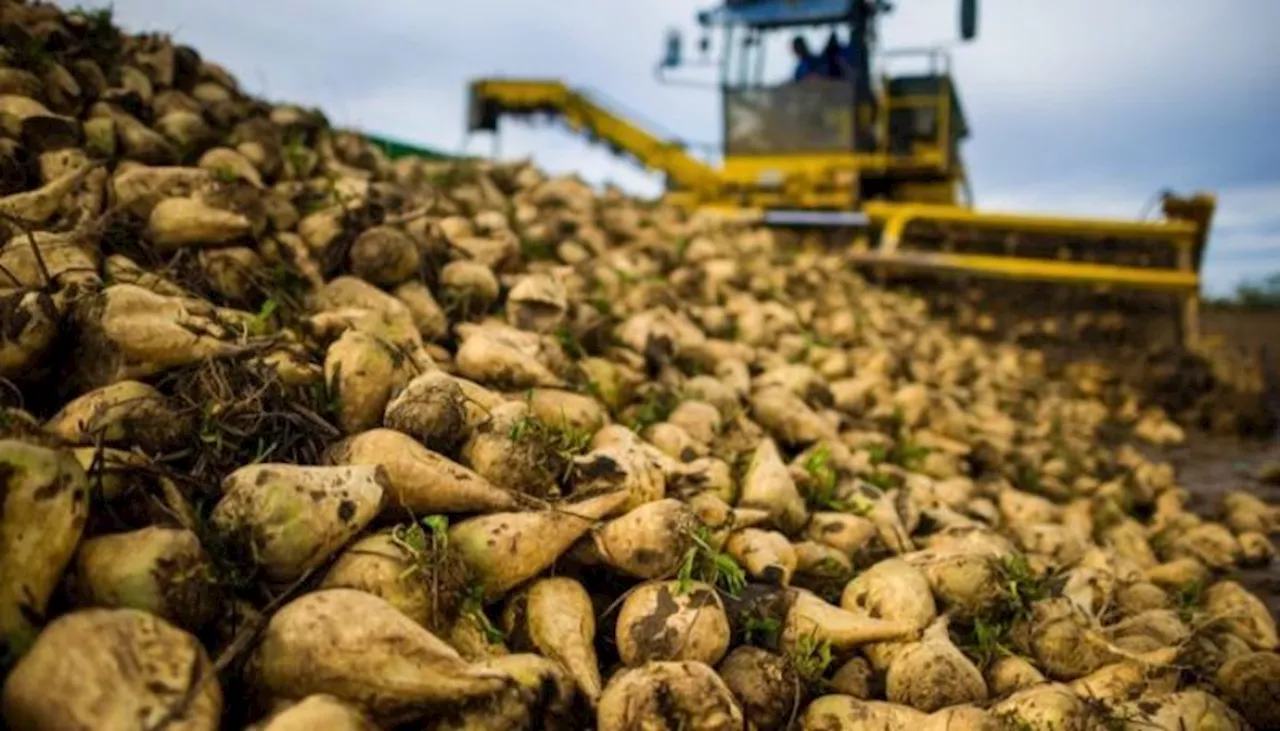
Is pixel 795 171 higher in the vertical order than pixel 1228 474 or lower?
higher

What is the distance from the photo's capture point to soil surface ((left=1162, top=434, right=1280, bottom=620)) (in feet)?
11.0

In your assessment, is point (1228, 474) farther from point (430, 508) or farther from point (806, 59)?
point (806, 59)

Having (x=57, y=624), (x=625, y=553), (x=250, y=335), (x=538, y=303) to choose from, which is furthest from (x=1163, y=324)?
(x=57, y=624)

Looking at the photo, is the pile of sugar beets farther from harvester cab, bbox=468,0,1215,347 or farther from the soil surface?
harvester cab, bbox=468,0,1215,347

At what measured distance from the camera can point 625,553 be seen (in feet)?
6.57

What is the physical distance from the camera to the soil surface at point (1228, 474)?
3.36m

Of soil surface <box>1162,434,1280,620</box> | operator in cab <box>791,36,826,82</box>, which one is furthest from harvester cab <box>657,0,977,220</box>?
soil surface <box>1162,434,1280,620</box>

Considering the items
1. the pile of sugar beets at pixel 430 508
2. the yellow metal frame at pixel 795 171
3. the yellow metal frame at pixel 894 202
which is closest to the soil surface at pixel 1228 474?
the pile of sugar beets at pixel 430 508

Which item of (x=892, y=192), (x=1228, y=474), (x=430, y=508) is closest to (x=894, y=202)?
(x=892, y=192)

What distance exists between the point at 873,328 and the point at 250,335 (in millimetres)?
4329

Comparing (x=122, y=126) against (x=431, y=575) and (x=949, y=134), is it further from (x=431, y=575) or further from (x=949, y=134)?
(x=949, y=134)

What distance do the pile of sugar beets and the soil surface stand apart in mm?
150

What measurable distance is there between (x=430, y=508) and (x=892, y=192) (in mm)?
8766

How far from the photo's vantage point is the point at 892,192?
9734 millimetres
